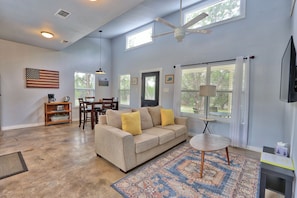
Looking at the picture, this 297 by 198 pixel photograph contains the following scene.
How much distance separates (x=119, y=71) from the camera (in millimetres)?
6758

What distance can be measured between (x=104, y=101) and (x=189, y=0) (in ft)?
13.2

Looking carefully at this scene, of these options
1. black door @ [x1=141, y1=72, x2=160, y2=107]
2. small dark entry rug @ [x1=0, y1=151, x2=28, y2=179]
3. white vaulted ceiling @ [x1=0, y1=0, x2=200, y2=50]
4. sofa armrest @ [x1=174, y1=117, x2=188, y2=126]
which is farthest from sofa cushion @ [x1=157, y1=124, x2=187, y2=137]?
small dark entry rug @ [x1=0, y1=151, x2=28, y2=179]

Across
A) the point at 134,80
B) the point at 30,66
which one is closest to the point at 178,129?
the point at 134,80

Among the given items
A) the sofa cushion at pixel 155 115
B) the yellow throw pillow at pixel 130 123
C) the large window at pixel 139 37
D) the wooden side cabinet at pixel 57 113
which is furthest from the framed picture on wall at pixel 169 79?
the wooden side cabinet at pixel 57 113

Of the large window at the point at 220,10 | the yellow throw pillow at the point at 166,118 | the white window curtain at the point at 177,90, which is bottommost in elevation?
the yellow throw pillow at the point at 166,118

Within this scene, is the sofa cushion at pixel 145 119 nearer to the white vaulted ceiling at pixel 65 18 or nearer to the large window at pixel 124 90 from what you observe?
the white vaulted ceiling at pixel 65 18

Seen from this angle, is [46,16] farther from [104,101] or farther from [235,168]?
[235,168]

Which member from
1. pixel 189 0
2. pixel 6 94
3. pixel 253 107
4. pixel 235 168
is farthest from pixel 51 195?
pixel 189 0

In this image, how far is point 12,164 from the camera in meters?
2.49

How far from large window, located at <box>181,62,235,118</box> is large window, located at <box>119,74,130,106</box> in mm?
2746

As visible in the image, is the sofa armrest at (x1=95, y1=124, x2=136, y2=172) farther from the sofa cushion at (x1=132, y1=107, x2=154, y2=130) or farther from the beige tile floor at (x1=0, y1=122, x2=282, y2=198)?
the sofa cushion at (x1=132, y1=107, x2=154, y2=130)

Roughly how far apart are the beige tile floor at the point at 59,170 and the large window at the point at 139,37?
3.99 metres

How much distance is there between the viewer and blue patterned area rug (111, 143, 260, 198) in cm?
184

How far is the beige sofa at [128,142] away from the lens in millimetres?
2252
